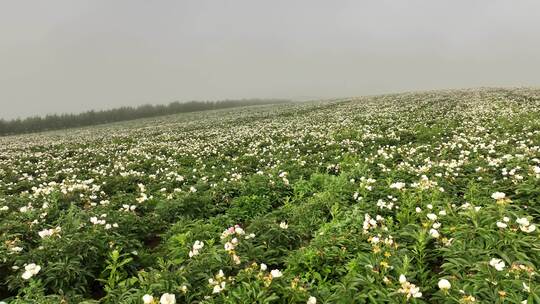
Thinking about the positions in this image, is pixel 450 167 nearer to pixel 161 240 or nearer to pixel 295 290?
pixel 295 290

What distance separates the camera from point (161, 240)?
7.82m

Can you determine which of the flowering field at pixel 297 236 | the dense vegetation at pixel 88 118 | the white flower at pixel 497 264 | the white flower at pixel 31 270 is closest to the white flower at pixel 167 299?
the flowering field at pixel 297 236

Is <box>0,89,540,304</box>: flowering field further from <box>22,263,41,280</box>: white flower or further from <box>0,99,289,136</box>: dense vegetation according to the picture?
<box>0,99,289,136</box>: dense vegetation

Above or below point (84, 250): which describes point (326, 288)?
below

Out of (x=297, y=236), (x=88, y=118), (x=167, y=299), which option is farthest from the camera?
(x=88, y=118)

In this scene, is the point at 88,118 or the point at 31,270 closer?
the point at 31,270

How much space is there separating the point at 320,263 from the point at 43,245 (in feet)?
16.2

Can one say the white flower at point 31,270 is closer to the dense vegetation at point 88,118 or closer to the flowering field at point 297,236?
the flowering field at point 297,236

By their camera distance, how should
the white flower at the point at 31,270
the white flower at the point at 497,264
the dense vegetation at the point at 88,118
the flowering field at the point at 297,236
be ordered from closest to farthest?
the white flower at the point at 497,264
the flowering field at the point at 297,236
the white flower at the point at 31,270
the dense vegetation at the point at 88,118

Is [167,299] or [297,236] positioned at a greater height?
[167,299]

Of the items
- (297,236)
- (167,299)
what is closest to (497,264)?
(297,236)

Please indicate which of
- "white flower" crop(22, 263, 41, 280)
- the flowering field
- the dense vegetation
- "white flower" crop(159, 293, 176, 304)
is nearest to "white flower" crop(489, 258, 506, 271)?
the flowering field

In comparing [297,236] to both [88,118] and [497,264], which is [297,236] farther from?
[88,118]

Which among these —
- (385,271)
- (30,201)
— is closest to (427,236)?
(385,271)
